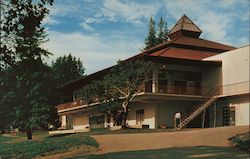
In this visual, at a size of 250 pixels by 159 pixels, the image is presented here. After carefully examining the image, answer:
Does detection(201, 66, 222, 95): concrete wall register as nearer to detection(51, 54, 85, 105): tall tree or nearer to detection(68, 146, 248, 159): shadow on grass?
detection(68, 146, 248, 159): shadow on grass

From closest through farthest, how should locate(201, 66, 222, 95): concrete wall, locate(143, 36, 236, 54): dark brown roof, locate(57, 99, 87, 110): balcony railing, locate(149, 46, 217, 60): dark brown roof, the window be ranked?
locate(201, 66, 222, 95): concrete wall
locate(149, 46, 217, 60): dark brown roof
the window
locate(143, 36, 236, 54): dark brown roof
locate(57, 99, 87, 110): balcony railing

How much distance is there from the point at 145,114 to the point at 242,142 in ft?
75.7

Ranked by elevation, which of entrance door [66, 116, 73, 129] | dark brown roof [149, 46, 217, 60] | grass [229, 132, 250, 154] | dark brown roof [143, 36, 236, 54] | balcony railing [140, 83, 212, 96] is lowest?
entrance door [66, 116, 73, 129]

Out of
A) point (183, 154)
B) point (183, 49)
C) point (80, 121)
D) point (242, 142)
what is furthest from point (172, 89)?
Answer: point (242, 142)

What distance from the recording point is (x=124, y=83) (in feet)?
102

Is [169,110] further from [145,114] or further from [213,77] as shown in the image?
[213,77]

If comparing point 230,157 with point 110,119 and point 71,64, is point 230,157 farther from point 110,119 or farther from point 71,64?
point 71,64

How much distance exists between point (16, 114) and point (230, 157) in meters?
34.9

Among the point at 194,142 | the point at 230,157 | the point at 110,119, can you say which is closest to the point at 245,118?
the point at 230,157

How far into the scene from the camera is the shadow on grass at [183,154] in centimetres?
1239

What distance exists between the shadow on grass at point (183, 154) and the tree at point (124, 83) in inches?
601

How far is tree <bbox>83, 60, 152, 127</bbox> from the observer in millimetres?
30953

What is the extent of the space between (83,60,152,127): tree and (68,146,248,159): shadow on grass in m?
15.3

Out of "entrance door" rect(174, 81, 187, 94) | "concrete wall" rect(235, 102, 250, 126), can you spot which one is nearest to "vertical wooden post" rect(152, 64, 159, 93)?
"entrance door" rect(174, 81, 187, 94)
